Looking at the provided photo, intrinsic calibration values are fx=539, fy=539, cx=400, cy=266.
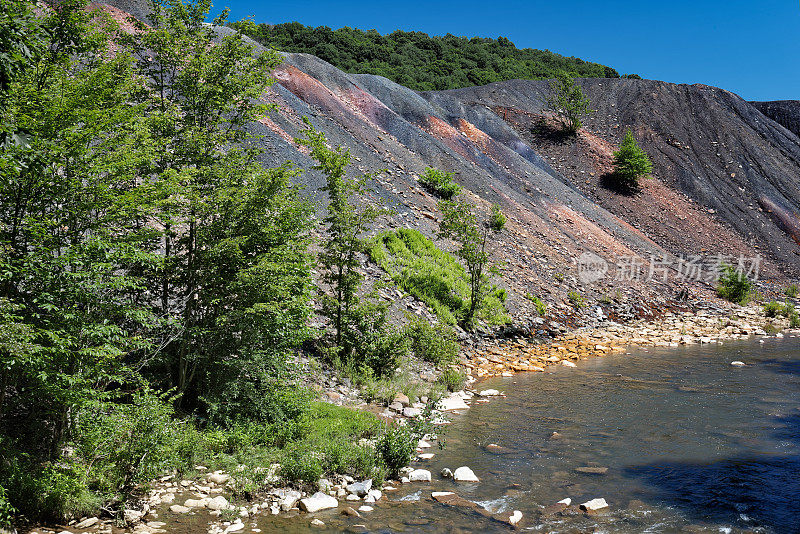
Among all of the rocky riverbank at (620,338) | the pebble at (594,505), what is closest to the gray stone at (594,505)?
the pebble at (594,505)

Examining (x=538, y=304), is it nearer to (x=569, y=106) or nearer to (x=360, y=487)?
(x=360, y=487)

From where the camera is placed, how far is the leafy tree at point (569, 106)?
43.7 metres

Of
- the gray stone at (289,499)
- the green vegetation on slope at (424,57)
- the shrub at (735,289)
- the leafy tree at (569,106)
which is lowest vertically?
the gray stone at (289,499)

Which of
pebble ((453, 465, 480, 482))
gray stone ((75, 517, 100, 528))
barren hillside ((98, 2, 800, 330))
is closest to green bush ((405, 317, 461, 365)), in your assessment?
barren hillside ((98, 2, 800, 330))

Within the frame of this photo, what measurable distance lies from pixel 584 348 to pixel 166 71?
45.0ft

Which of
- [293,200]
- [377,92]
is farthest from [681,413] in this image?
[377,92]

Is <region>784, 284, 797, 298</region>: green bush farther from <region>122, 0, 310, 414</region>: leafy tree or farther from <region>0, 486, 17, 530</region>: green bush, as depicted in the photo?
<region>0, 486, 17, 530</region>: green bush

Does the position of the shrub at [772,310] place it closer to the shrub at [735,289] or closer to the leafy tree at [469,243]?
the shrub at [735,289]

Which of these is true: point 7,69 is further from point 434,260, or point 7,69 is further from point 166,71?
point 434,260

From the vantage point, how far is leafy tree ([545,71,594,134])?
4366 centimetres

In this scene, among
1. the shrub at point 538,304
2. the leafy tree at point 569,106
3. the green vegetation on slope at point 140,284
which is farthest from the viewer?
the leafy tree at point 569,106

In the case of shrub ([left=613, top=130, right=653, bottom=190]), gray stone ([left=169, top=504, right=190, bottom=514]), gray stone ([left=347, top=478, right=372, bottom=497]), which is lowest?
gray stone ([left=169, top=504, right=190, bottom=514])

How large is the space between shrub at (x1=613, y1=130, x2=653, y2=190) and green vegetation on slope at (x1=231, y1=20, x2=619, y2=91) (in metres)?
30.6

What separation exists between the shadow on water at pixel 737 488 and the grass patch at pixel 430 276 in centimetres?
829
